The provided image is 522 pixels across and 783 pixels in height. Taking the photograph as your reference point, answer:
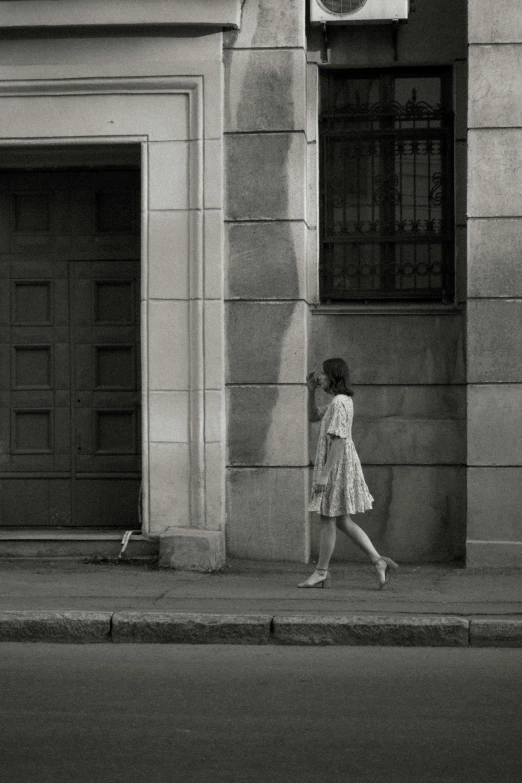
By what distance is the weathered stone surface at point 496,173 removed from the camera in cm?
1082

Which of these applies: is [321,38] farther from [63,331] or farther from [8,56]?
[63,331]

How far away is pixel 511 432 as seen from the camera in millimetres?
10773

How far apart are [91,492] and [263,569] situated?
6.18 feet

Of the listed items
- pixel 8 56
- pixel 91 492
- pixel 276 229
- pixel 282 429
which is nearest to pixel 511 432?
pixel 282 429

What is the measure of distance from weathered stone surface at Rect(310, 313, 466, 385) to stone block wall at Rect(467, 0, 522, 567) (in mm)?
459

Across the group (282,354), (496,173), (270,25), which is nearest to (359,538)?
(282,354)

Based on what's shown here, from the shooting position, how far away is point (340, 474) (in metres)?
9.68

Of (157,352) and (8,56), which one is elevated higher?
(8,56)

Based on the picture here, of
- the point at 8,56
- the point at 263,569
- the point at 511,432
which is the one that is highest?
the point at 8,56

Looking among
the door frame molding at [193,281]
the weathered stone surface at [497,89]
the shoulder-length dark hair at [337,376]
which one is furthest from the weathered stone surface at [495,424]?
the weathered stone surface at [497,89]

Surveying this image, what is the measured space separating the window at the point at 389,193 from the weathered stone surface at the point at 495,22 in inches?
27.8

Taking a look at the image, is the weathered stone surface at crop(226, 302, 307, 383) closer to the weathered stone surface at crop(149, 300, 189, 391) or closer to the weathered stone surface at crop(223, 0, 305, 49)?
the weathered stone surface at crop(149, 300, 189, 391)

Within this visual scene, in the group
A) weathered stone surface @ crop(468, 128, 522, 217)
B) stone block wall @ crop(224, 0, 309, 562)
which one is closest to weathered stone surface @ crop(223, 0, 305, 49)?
stone block wall @ crop(224, 0, 309, 562)

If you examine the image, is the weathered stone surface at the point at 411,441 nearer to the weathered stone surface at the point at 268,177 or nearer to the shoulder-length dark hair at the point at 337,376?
the shoulder-length dark hair at the point at 337,376
